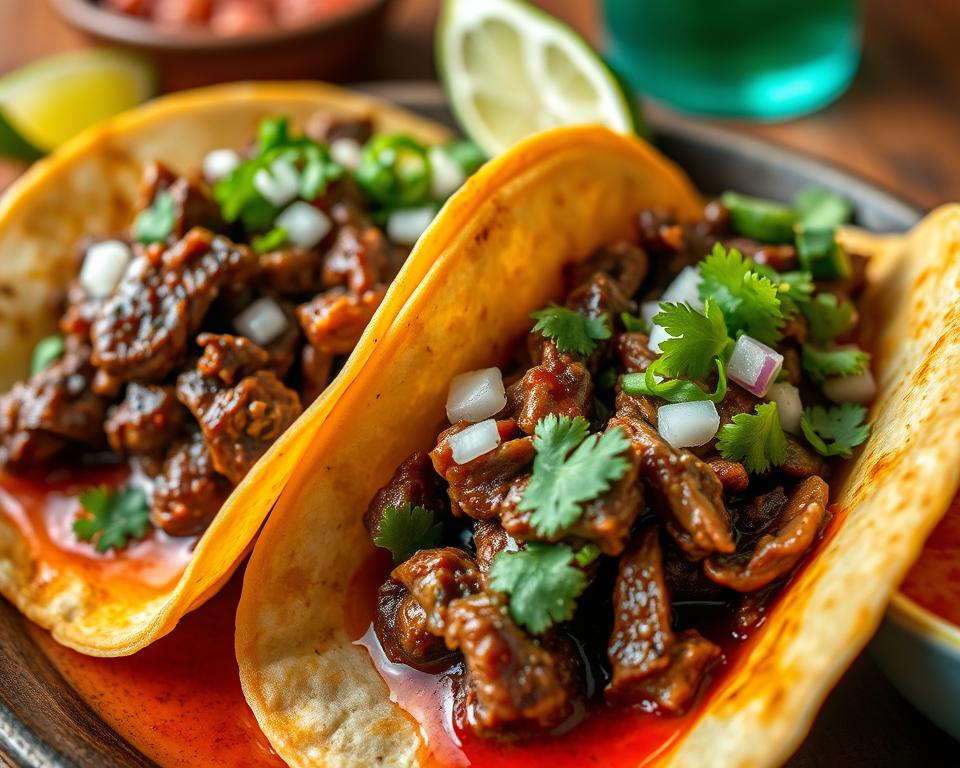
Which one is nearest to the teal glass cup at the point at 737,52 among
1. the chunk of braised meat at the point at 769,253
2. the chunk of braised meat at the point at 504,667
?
the chunk of braised meat at the point at 769,253

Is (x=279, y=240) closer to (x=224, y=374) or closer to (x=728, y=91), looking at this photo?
(x=224, y=374)

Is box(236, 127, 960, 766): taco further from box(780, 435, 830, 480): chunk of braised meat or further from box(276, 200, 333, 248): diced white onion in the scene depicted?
box(276, 200, 333, 248): diced white onion

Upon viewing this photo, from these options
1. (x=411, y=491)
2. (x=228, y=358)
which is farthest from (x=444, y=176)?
(x=411, y=491)

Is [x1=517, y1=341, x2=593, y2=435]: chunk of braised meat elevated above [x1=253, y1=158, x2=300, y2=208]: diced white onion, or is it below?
below

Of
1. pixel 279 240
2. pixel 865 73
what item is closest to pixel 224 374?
pixel 279 240

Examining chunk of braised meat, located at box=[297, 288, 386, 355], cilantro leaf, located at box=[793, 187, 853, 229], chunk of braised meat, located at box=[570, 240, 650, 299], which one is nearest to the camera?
chunk of braised meat, located at box=[297, 288, 386, 355]

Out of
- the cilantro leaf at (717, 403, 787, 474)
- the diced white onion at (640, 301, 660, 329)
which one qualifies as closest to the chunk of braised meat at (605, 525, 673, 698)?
the cilantro leaf at (717, 403, 787, 474)

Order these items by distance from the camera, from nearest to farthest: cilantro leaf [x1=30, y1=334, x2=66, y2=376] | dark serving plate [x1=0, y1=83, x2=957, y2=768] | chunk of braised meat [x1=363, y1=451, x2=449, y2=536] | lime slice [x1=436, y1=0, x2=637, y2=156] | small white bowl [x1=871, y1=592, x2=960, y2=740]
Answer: small white bowl [x1=871, y1=592, x2=960, y2=740], dark serving plate [x1=0, y1=83, x2=957, y2=768], chunk of braised meat [x1=363, y1=451, x2=449, y2=536], cilantro leaf [x1=30, y1=334, x2=66, y2=376], lime slice [x1=436, y1=0, x2=637, y2=156]

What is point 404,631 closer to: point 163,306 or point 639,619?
point 639,619
